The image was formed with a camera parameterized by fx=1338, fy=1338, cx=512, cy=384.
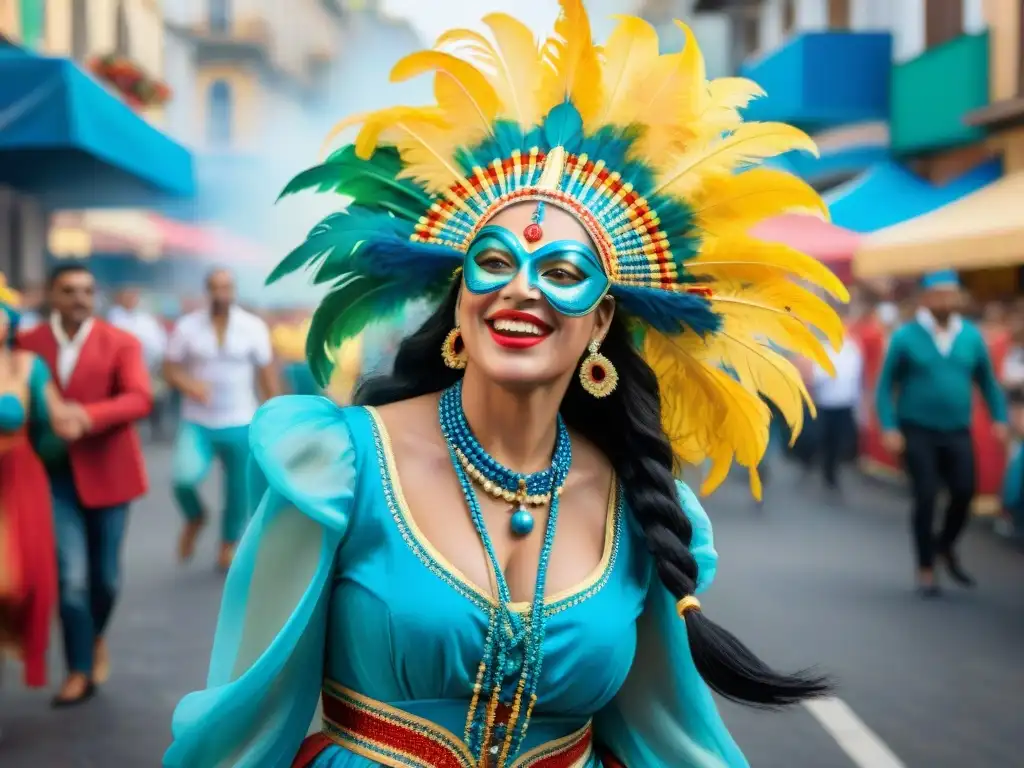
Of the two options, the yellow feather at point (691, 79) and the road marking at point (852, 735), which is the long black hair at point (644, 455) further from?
the road marking at point (852, 735)

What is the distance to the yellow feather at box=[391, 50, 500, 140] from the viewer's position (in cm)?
267

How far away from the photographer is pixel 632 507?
9.05 feet

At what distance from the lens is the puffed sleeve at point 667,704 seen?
274 centimetres

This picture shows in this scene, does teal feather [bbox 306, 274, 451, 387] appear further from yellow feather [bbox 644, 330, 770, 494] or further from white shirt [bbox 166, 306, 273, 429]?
white shirt [bbox 166, 306, 273, 429]

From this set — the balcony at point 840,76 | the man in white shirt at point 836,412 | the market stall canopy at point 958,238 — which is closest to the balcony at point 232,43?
the balcony at point 840,76

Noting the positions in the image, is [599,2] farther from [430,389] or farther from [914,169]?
[914,169]

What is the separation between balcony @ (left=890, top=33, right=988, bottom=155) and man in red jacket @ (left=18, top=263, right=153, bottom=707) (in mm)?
11375

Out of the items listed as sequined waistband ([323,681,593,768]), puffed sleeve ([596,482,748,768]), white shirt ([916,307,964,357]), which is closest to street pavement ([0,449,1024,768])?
white shirt ([916,307,964,357])

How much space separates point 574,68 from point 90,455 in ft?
13.4

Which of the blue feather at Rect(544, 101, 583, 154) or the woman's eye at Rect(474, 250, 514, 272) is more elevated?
the blue feather at Rect(544, 101, 583, 154)

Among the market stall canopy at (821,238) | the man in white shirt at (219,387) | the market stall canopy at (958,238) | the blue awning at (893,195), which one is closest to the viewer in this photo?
the man in white shirt at (219,387)

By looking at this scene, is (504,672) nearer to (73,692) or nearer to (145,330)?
(73,692)

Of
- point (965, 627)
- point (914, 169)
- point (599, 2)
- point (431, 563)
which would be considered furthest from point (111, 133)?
point (914, 169)

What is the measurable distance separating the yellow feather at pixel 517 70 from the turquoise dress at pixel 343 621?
70 centimetres
